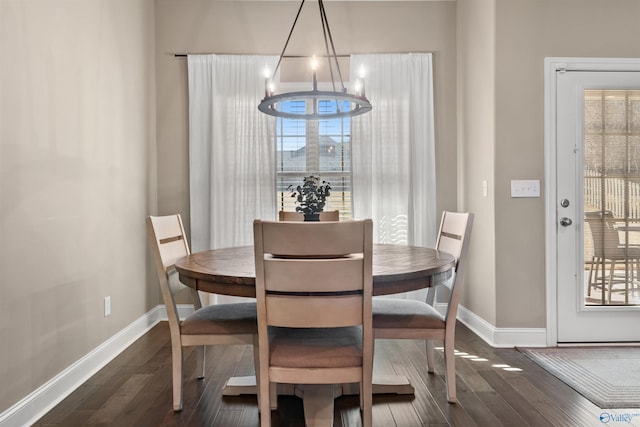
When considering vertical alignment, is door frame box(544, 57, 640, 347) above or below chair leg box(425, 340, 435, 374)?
above

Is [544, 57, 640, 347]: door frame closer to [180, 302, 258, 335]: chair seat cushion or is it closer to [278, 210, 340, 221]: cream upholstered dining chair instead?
[278, 210, 340, 221]: cream upholstered dining chair

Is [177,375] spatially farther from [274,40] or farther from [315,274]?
[274,40]

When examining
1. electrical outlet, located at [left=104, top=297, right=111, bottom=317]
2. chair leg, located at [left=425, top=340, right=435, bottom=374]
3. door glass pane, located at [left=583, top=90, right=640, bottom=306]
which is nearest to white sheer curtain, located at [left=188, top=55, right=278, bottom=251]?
electrical outlet, located at [left=104, top=297, right=111, bottom=317]

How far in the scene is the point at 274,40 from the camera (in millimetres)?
3756

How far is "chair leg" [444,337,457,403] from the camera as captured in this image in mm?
2070

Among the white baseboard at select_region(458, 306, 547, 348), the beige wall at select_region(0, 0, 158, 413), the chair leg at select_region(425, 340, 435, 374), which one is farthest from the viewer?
the white baseboard at select_region(458, 306, 547, 348)

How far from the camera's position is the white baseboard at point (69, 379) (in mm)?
1932

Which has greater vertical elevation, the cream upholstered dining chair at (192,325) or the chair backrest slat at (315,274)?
the chair backrest slat at (315,274)

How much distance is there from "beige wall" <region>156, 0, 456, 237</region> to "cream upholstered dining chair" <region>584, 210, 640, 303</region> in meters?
1.13

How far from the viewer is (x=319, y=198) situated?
250 centimetres

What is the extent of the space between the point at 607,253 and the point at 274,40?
3225 mm

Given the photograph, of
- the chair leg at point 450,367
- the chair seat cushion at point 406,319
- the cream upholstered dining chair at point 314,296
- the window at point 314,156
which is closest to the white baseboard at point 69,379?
the cream upholstered dining chair at point 314,296

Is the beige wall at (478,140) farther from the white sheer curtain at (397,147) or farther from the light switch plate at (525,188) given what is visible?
the white sheer curtain at (397,147)

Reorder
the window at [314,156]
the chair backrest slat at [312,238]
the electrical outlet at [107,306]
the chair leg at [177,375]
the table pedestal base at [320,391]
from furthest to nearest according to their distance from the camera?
1. the window at [314,156]
2. the electrical outlet at [107,306]
3. the chair leg at [177,375]
4. the table pedestal base at [320,391]
5. the chair backrest slat at [312,238]
